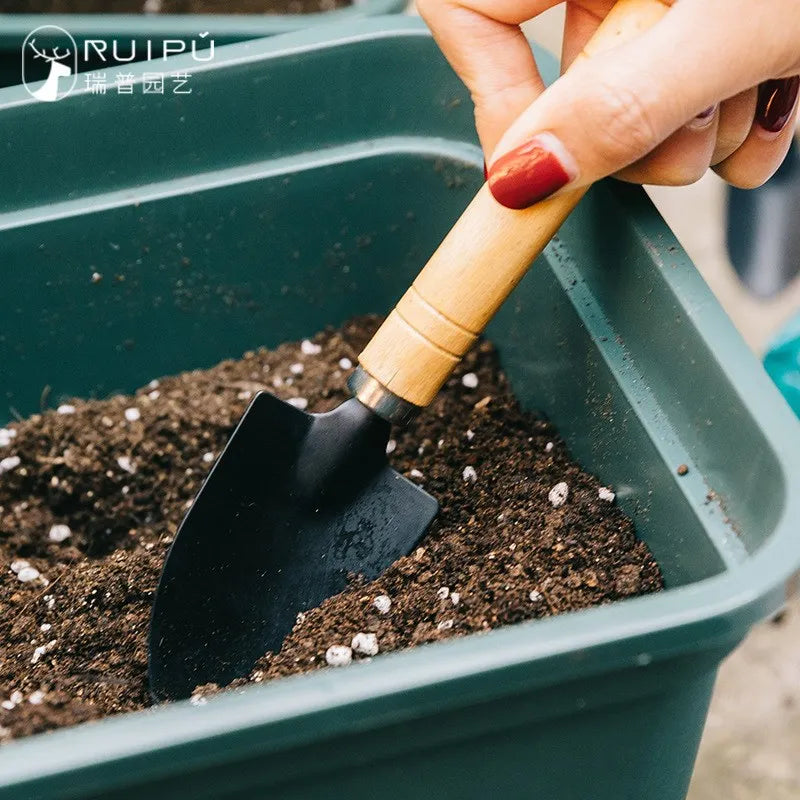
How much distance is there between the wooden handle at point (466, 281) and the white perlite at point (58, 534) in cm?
34

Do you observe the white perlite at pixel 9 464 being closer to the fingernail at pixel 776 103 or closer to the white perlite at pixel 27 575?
the white perlite at pixel 27 575

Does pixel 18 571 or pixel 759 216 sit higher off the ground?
pixel 759 216

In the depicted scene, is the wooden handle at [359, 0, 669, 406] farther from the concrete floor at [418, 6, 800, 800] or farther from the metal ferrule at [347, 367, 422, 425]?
the concrete floor at [418, 6, 800, 800]

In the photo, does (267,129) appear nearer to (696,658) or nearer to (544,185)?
(544,185)

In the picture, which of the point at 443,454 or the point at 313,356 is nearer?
the point at 443,454

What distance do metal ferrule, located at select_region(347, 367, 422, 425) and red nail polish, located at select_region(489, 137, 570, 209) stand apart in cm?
17

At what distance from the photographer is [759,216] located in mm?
1535

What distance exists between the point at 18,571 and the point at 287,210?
15.6 inches

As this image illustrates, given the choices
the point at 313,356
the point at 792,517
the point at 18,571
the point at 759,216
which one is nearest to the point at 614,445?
the point at 792,517

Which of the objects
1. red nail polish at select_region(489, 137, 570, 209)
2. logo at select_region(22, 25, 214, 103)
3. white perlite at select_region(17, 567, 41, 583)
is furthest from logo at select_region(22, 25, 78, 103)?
red nail polish at select_region(489, 137, 570, 209)

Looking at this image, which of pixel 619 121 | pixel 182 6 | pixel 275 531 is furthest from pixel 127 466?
pixel 182 6

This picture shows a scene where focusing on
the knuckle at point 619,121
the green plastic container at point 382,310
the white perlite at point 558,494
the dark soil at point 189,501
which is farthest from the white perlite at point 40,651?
the knuckle at point 619,121

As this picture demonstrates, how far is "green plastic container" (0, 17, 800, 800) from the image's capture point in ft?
1.62

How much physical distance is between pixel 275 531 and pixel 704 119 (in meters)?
0.42
